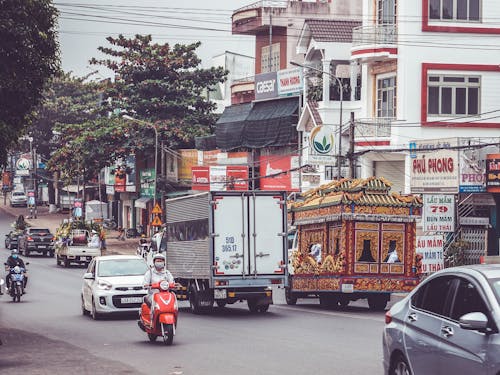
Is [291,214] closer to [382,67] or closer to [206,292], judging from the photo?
[206,292]

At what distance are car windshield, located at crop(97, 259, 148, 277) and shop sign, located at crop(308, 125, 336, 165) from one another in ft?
62.4

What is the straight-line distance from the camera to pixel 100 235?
214ft

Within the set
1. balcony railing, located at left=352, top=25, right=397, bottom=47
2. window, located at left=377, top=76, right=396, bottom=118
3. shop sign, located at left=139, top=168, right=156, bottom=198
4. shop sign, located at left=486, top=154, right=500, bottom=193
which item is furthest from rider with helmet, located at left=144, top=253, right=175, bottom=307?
shop sign, located at left=139, top=168, right=156, bottom=198

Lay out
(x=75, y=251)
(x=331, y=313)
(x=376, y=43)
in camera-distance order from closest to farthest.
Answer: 1. (x=331, y=313)
2. (x=376, y=43)
3. (x=75, y=251)

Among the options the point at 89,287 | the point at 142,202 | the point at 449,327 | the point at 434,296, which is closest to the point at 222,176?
the point at 142,202

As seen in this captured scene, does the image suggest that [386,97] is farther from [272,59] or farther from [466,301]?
[466,301]

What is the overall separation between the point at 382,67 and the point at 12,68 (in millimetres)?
28252

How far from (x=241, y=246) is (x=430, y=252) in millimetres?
6222

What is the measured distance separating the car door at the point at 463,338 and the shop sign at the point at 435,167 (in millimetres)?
29186

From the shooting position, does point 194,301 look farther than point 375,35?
No

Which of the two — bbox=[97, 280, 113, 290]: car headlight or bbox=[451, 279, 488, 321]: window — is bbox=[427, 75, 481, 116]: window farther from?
bbox=[451, 279, 488, 321]: window

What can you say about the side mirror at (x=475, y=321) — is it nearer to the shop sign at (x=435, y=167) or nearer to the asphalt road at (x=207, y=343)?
the asphalt road at (x=207, y=343)

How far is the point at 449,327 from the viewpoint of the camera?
32.7 ft

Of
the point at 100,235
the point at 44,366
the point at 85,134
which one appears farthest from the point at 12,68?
the point at 85,134
